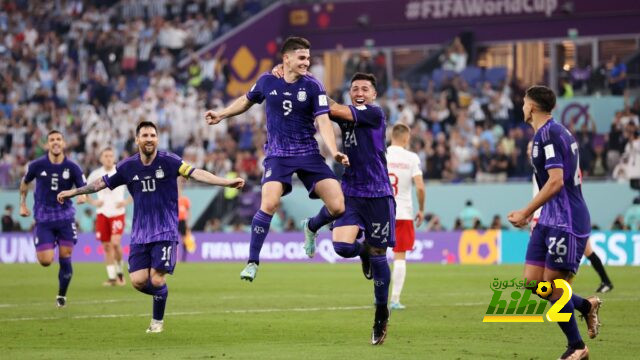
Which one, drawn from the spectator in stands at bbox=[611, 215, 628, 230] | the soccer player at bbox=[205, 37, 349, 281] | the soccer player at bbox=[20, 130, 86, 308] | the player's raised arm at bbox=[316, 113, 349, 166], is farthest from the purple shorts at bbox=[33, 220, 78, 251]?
the spectator in stands at bbox=[611, 215, 628, 230]

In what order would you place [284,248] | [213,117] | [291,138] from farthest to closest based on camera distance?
[284,248] → [213,117] → [291,138]

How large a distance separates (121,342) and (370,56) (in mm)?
29834

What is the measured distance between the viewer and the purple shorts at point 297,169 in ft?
45.3

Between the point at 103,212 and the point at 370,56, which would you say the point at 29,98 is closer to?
the point at 370,56

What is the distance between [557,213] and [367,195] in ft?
9.55

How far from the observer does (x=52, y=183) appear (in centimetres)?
2042

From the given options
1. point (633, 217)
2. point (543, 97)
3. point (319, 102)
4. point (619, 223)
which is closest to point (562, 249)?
point (543, 97)

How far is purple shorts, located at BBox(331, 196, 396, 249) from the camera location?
44.6 feet

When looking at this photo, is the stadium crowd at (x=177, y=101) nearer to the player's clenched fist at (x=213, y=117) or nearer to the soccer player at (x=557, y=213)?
the player's clenched fist at (x=213, y=117)

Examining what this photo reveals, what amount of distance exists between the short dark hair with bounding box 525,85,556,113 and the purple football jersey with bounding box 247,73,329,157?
2.94 meters

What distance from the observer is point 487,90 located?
1458 inches

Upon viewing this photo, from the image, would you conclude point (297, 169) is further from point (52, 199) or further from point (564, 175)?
point (52, 199)

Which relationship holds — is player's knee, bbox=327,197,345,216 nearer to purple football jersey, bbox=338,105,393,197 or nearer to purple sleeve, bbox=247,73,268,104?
purple football jersey, bbox=338,105,393,197

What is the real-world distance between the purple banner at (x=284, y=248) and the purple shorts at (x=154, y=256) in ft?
57.6
